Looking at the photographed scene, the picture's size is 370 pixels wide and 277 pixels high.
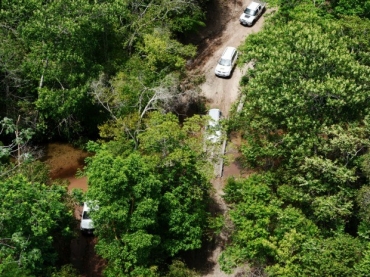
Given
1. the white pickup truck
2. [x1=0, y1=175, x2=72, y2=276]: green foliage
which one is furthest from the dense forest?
the white pickup truck

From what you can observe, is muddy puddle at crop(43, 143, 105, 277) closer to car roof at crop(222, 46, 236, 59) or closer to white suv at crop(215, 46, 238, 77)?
white suv at crop(215, 46, 238, 77)

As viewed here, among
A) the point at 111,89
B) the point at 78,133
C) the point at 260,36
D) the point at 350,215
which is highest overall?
the point at 260,36

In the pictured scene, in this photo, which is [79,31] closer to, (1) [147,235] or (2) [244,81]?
(2) [244,81]

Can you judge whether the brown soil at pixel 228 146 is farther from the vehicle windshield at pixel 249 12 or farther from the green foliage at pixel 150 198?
the green foliage at pixel 150 198

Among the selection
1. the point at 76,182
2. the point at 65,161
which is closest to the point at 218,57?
the point at 65,161

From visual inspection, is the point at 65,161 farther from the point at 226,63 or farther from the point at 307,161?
the point at 307,161

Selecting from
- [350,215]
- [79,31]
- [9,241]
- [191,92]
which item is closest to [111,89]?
[79,31]
